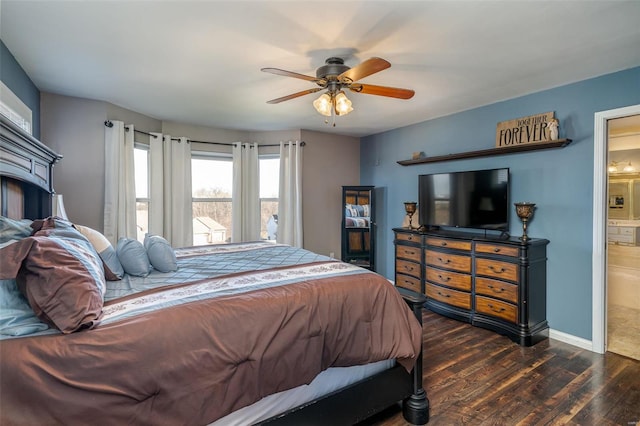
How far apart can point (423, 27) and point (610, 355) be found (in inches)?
129

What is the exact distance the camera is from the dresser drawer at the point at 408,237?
402 centimetres

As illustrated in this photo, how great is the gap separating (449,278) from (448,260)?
213 mm

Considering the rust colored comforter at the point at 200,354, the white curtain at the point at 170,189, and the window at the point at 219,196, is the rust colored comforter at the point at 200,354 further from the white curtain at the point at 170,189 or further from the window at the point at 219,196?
the window at the point at 219,196

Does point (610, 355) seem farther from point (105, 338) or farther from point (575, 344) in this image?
point (105, 338)

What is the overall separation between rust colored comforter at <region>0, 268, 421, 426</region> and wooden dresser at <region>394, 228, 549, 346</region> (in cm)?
178

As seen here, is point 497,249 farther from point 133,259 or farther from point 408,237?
point 133,259

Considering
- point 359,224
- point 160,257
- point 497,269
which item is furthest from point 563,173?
point 160,257

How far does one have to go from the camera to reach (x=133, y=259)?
6.55ft

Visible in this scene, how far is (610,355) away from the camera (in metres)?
2.72

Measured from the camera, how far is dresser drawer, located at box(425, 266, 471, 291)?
3426mm

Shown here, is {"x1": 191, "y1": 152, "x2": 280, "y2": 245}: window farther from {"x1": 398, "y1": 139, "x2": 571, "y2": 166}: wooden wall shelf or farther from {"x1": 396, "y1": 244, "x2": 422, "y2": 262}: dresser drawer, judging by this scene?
{"x1": 398, "y1": 139, "x2": 571, "y2": 166}: wooden wall shelf

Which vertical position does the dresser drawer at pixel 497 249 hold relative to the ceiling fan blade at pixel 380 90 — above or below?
below

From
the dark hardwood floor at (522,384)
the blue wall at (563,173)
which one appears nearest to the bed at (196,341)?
the dark hardwood floor at (522,384)

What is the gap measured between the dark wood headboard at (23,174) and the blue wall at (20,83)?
2.24 feet
